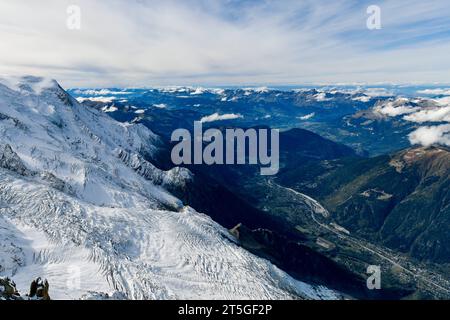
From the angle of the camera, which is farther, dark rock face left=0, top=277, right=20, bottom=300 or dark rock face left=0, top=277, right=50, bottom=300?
dark rock face left=0, top=277, right=50, bottom=300

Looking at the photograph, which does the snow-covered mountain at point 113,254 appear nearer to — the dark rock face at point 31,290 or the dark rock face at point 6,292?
the dark rock face at point 31,290

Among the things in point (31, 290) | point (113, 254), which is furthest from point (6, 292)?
point (113, 254)

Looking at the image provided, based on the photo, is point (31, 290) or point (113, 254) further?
point (113, 254)

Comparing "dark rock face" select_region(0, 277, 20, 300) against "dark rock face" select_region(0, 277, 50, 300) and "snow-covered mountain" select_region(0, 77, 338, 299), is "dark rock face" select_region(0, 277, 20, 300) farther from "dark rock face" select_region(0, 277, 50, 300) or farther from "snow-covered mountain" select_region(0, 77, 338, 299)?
"snow-covered mountain" select_region(0, 77, 338, 299)

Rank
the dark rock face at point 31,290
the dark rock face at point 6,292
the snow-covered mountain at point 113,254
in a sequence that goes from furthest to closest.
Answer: the snow-covered mountain at point 113,254 → the dark rock face at point 31,290 → the dark rock face at point 6,292


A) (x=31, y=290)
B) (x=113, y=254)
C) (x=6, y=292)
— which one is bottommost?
(x=113, y=254)

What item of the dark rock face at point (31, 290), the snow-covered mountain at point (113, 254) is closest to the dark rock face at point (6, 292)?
the dark rock face at point (31, 290)

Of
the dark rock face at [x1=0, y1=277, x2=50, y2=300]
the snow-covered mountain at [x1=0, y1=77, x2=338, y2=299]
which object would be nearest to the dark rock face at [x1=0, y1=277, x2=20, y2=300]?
the dark rock face at [x1=0, y1=277, x2=50, y2=300]

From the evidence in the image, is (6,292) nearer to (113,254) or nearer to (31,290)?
(31,290)
